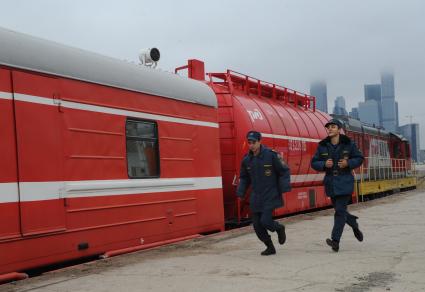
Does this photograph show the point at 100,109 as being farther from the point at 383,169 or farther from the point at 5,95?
the point at 383,169

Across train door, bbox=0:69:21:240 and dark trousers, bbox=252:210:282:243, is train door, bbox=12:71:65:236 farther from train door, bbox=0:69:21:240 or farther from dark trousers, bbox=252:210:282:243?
dark trousers, bbox=252:210:282:243

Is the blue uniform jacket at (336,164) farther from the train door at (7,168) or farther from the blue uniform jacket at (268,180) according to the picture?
the train door at (7,168)

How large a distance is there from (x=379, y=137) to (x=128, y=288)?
62.4 feet

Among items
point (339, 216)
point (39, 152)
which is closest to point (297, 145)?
point (339, 216)

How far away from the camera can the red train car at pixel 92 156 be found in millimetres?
5699

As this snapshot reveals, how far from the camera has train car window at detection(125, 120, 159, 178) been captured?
7405 millimetres

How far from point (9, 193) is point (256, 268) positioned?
286 cm

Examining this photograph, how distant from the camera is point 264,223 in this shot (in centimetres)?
677

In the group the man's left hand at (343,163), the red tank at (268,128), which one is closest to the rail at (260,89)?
the red tank at (268,128)

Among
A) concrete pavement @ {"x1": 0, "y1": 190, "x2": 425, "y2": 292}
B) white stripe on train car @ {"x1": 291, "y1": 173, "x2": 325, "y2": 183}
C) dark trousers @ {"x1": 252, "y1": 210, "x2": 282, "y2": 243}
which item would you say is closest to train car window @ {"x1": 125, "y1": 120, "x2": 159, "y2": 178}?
concrete pavement @ {"x1": 0, "y1": 190, "x2": 425, "y2": 292}

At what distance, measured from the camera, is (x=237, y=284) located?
5250mm

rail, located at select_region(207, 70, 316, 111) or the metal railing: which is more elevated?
rail, located at select_region(207, 70, 316, 111)

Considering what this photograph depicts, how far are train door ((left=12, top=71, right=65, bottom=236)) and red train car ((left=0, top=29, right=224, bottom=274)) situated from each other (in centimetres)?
1

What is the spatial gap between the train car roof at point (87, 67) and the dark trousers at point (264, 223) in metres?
2.55
